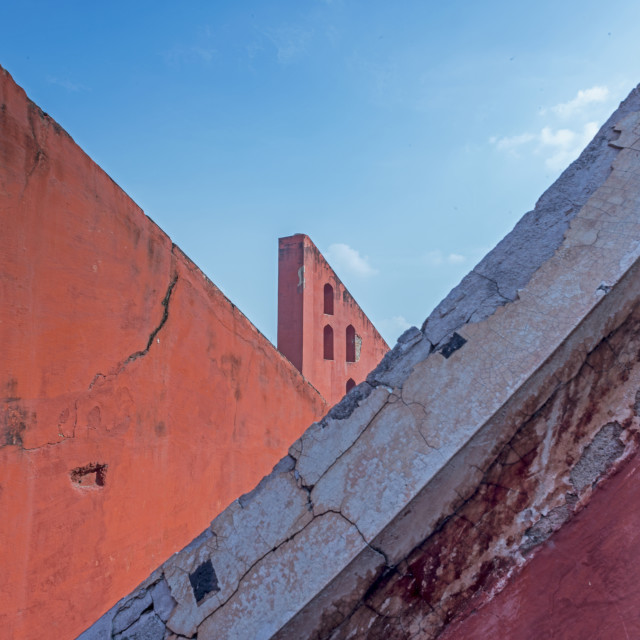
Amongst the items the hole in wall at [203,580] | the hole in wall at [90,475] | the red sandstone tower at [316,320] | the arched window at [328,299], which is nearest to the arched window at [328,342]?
the red sandstone tower at [316,320]

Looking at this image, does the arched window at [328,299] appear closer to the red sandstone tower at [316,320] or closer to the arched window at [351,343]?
the red sandstone tower at [316,320]

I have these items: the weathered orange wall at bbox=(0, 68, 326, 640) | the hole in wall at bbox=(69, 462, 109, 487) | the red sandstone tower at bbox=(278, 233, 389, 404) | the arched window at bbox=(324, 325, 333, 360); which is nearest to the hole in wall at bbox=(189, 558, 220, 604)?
the weathered orange wall at bbox=(0, 68, 326, 640)

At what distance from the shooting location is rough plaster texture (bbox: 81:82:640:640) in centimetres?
123

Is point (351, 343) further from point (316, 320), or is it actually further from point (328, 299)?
point (316, 320)

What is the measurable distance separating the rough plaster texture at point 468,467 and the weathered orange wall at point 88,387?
64.8 inches

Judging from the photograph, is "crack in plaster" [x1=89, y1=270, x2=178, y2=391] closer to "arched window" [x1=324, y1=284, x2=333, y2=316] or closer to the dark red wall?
the dark red wall

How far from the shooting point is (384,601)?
4.07ft

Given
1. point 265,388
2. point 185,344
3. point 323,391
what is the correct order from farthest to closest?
point 323,391 → point 265,388 → point 185,344

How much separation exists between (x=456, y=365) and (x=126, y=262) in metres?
2.42

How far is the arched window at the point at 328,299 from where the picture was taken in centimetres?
898

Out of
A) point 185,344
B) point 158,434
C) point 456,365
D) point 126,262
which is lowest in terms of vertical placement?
point 456,365

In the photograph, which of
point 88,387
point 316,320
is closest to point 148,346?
point 88,387

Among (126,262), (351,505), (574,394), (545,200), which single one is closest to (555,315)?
(574,394)

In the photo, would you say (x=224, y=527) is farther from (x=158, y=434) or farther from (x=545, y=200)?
(x=158, y=434)
